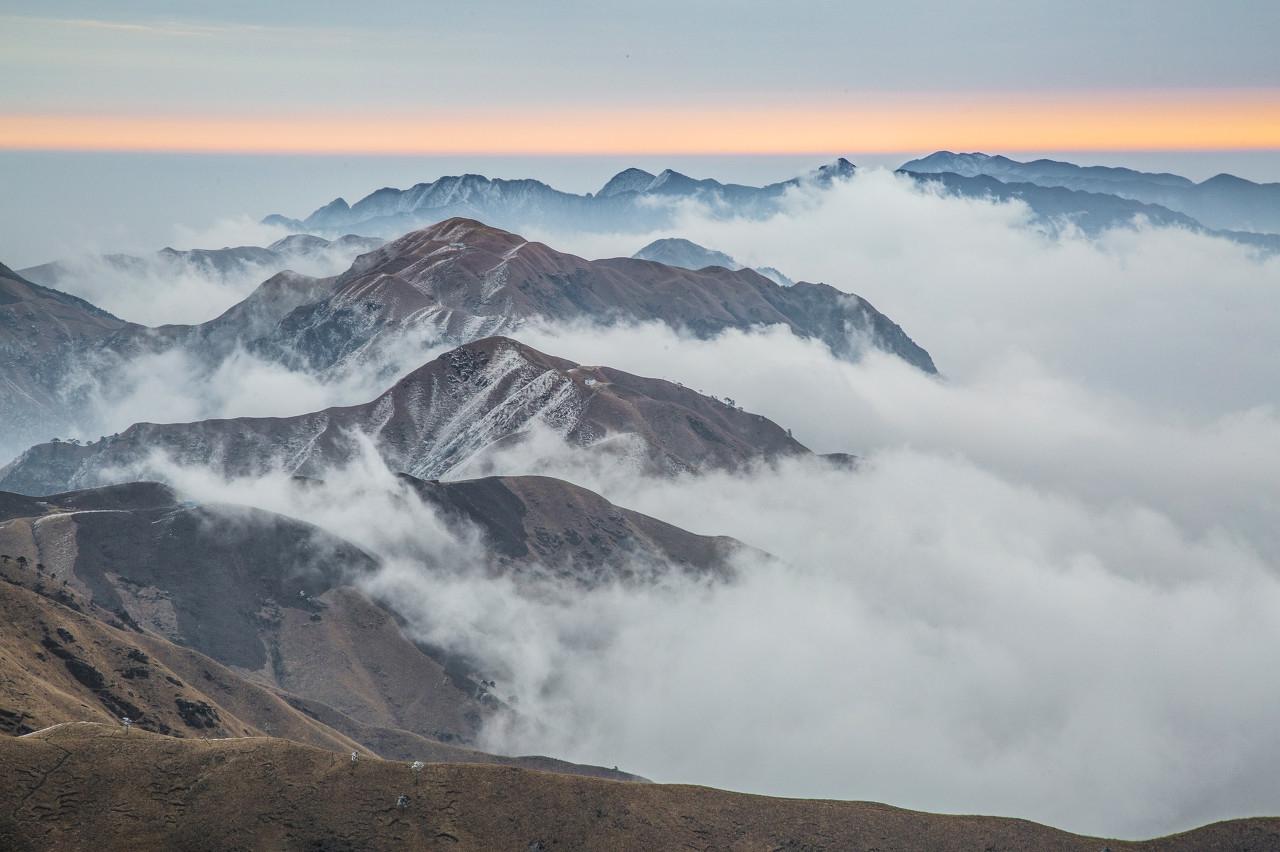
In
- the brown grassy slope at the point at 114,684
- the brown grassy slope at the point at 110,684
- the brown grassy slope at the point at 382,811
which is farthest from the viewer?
the brown grassy slope at the point at 110,684

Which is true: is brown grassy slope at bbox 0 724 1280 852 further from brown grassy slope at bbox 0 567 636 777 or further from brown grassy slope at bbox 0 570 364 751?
brown grassy slope at bbox 0 570 364 751

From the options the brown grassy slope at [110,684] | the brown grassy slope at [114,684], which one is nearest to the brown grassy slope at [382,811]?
the brown grassy slope at [114,684]

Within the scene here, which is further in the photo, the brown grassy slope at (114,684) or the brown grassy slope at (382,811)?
the brown grassy slope at (114,684)

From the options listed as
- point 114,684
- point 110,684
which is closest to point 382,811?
point 110,684

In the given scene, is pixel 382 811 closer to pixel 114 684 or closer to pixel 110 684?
pixel 110 684

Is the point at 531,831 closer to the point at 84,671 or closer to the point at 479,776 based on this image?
the point at 479,776

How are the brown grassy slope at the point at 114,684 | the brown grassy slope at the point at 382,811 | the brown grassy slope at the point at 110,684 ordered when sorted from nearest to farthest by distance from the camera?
1. the brown grassy slope at the point at 382,811
2. the brown grassy slope at the point at 114,684
3. the brown grassy slope at the point at 110,684

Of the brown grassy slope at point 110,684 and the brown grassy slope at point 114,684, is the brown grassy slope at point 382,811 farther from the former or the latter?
the brown grassy slope at point 110,684

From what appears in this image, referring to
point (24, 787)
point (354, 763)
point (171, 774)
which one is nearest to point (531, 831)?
point (354, 763)

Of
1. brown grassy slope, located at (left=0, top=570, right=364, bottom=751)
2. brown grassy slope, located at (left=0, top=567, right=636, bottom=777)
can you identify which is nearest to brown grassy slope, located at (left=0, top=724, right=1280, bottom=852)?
brown grassy slope, located at (left=0, top=567, right=636, bottom=777)
